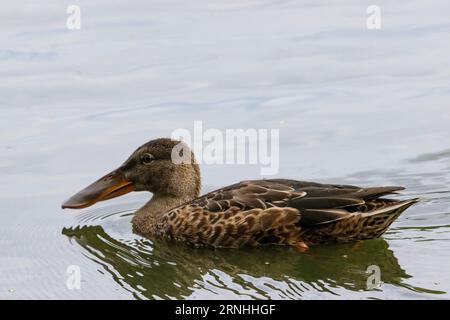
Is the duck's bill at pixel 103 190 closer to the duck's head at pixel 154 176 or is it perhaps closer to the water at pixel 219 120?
the duck's head at pixel 154 176

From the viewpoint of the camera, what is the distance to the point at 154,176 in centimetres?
1255

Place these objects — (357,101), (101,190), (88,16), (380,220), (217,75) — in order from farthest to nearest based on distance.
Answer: (88,16) → (217,75) → (357,101) → (101,190) → (380,220)

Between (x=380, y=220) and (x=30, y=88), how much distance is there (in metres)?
7.09

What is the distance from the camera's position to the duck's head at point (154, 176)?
12430 mm

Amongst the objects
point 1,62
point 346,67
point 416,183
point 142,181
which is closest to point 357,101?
point 346,67

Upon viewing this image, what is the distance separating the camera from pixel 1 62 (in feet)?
58.8

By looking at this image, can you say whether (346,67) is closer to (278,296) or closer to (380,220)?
(380,220)

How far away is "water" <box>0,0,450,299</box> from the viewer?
10.6 metres

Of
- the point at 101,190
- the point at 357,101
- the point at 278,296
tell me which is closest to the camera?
the point at 278,296

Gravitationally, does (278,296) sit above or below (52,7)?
below

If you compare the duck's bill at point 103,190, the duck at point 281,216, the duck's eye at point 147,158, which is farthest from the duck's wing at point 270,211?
the duck's bill at point 103,190

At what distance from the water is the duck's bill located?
0.79 feet

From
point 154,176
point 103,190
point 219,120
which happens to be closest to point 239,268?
point 154,176

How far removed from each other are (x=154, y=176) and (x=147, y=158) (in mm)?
200
